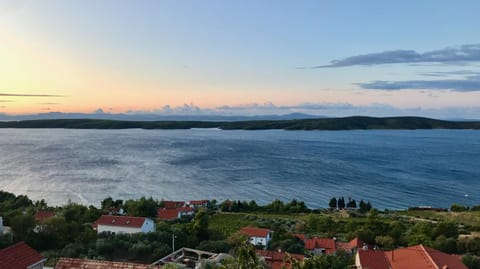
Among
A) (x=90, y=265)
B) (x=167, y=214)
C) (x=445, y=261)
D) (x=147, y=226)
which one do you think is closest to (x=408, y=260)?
(x=445, y=261)

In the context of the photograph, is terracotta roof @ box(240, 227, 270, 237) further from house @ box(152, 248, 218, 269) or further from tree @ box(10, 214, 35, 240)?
tree @ box(10, 214, 35, 240)

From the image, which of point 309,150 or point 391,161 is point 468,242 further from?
point 309,150

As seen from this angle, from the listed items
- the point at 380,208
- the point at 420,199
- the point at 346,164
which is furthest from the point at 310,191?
the point at 346,164

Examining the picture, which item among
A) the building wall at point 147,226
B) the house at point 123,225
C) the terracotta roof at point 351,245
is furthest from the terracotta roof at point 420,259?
the house at point 123,225

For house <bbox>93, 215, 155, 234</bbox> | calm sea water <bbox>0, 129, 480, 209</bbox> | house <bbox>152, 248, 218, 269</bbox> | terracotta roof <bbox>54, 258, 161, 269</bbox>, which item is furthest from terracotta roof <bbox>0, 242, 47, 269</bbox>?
calm sea water <bbox>0, 129, 480, 209</bbox>

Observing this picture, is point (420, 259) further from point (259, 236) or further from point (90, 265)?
point (90, 265)
